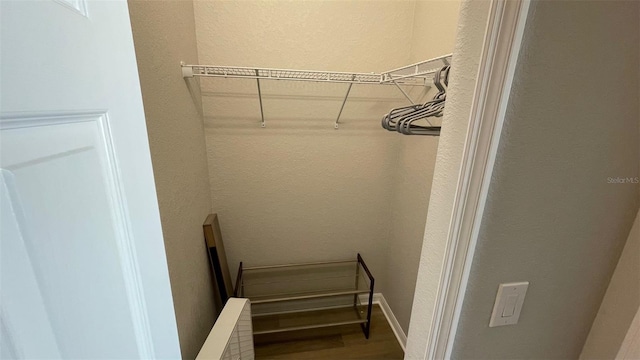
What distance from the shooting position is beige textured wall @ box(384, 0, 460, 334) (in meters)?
1.32

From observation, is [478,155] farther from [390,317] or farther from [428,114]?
[390,317]

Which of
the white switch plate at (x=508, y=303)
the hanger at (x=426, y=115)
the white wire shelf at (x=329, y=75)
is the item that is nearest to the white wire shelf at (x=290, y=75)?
Result: the white wire shelf at (x=329, y=75)

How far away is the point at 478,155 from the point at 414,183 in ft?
3.81

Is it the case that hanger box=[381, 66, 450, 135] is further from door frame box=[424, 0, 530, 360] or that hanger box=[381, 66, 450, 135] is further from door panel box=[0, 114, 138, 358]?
door panel box=[0, 114, 138, 358]

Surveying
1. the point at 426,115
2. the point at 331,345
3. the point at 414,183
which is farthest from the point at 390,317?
the point at 426,115

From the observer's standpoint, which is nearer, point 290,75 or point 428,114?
point 428,114

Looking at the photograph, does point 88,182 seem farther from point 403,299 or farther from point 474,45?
point 403,299

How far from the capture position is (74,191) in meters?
0.40

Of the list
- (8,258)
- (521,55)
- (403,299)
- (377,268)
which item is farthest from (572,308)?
(377,268)

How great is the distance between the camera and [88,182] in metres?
0.42

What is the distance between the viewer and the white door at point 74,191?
0.31m

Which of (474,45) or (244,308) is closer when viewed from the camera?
(474,45)

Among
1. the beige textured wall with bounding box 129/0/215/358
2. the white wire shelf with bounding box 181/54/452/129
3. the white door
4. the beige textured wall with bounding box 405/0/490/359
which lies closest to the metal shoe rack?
the beige textured wall with bounding box 129/0/215/358

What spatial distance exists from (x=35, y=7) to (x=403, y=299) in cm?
202
